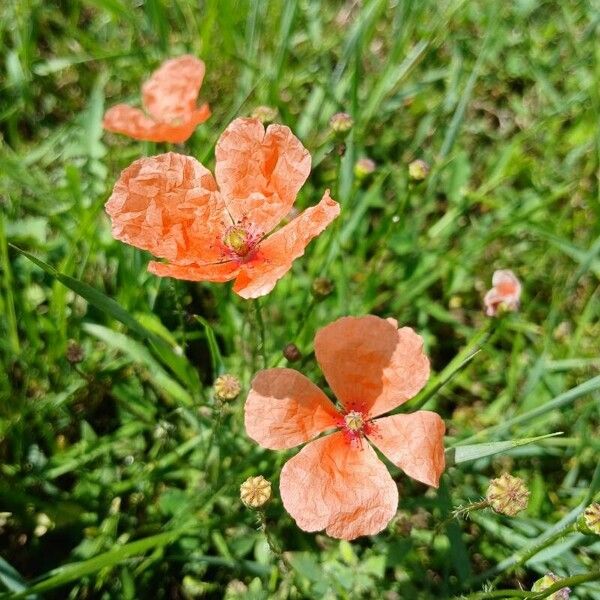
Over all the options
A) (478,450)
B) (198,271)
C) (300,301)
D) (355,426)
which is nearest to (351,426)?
Result: (355,426)

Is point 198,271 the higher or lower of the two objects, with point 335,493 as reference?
higher

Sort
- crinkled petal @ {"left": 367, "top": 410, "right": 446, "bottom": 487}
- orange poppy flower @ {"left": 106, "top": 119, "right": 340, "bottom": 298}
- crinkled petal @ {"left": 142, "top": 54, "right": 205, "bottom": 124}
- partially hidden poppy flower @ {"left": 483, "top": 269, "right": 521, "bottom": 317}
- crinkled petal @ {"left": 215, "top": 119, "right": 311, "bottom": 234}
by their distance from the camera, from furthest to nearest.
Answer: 1. crinkled petal @ {"left": 142, "top": 54, "right": 205, "bottom": 124}
2. partially hidden poppy flower @ {"left": 483, "top": 269, "right": 521, "bottom": 317}
3. crinkled petal @ {"left": 215, "top": 119, "right": 311, "bottom": 234}
4. orange poppy flower @ {"left": 106, "top": 119, "right": 340, "bottom": 298}
5. crinkled petal @ {"left": 367, "top": 410, "right": 446, "bottom": 487}

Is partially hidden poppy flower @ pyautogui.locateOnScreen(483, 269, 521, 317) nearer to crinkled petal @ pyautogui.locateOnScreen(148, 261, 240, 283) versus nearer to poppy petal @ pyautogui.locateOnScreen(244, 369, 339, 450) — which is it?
poppy petal @ pyautogui.locateOnScreen(244, 369, 339, 450)

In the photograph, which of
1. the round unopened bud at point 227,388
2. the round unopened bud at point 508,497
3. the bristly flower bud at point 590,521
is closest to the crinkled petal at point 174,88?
the round unopened bud at point 227,388

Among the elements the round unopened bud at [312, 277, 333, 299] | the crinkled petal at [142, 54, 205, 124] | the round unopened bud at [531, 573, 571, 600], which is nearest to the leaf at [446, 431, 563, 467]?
the round unopened bud at [531, 573, 571, 600]

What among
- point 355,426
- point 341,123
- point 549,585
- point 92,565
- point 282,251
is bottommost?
point 549,585

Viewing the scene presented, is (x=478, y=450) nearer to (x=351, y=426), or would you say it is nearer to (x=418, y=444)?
(x=418, y=444)
